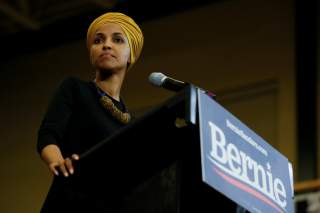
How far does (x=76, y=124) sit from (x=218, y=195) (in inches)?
18.7

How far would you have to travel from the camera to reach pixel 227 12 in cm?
815

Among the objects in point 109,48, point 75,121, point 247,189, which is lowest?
point 247,189

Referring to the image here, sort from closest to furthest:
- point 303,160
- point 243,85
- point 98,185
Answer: point 98,185 → point 303,160 → point 243,85

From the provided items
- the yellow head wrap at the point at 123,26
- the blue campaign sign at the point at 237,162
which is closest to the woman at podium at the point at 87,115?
the yellow head wrap at the point at 123,26

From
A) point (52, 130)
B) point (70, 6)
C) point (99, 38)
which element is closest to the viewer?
point (52, 130)

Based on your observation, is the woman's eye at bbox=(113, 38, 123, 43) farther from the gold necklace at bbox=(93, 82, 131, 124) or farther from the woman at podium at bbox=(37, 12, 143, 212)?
the gold necklace at bbox=(93, 82, 131, 124)

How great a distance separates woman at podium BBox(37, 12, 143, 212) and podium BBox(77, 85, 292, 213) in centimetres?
4

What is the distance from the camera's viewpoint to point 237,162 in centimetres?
178

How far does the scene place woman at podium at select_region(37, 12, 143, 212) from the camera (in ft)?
6.28

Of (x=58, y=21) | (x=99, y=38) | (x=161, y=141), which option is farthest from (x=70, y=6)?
(x=161, y=141)

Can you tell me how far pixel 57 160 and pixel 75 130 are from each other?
0.21 metres

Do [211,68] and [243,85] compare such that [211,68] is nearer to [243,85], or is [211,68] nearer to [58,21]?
[243,85]

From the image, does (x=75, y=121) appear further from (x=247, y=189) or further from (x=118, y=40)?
(x=247, y=189)

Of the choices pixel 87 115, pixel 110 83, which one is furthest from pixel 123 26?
pixel 87 115
